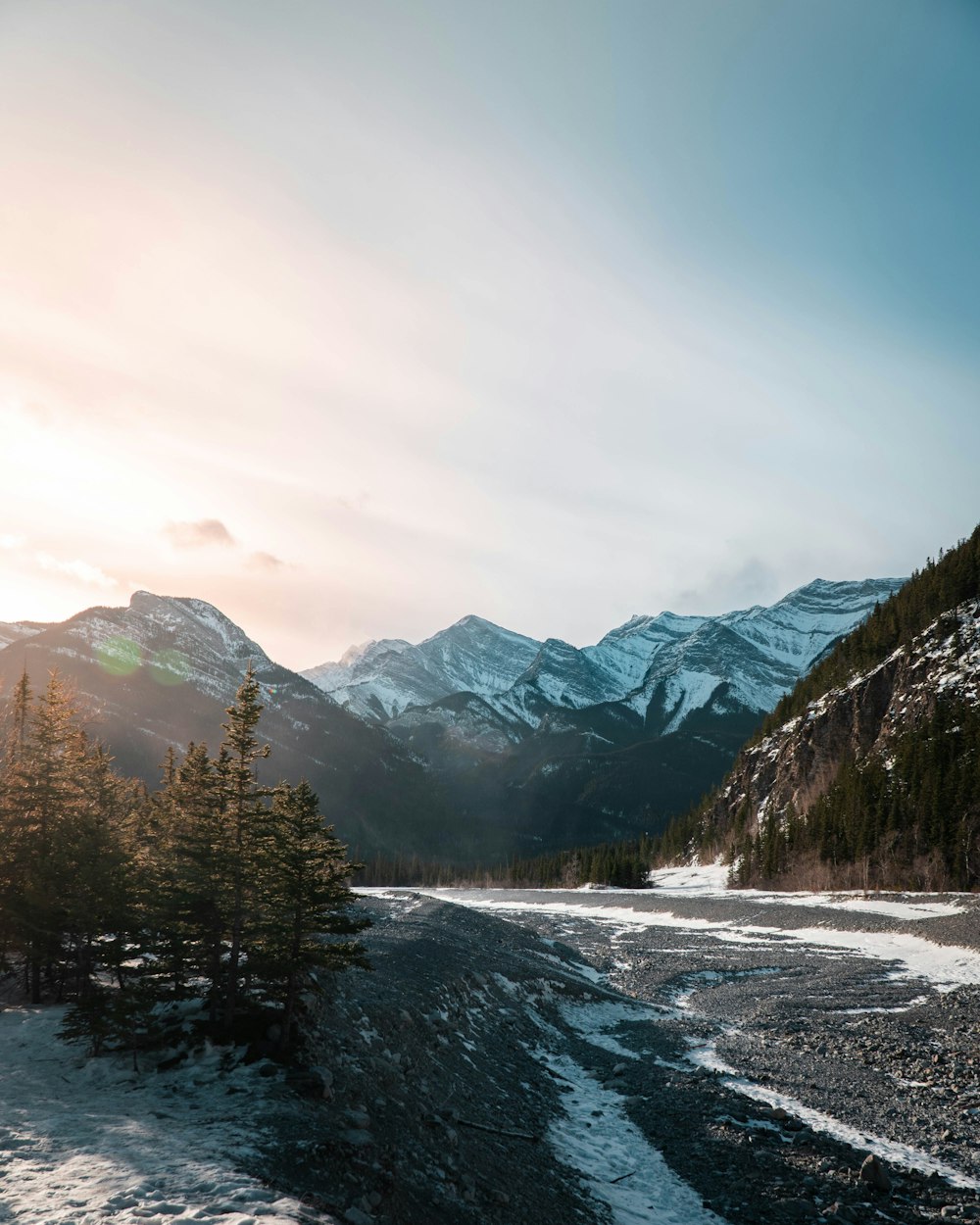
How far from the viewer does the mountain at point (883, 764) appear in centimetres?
8119

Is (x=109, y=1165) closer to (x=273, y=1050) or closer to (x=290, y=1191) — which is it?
(x=290, y=1191)

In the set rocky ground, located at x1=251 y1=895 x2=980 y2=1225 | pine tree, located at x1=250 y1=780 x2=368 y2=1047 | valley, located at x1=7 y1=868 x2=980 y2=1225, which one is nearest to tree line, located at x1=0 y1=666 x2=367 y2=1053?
pine tree, located at x1=250 y1=780 x2=368 y2=1047

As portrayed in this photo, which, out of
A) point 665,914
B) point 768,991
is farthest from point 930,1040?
point 665,914

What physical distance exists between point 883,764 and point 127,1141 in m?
106

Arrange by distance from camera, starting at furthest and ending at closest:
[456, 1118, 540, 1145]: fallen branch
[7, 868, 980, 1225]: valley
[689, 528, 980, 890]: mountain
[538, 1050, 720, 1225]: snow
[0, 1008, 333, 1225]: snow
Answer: [689, 528, 980, 890]: mountain, [456, 1118, 540, 1145]: fallen branch, [538, 1050, 720, 1225]: snow, [7, 868, 980, 1225]: valley, [0, 1008, 333, 1225]: snow

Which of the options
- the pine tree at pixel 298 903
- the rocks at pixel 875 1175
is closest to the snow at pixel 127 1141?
the pine tree at pixel 298 903

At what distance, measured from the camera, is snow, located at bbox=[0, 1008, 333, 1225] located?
34.8ft

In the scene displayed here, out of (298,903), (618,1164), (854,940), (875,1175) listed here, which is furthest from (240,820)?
(854,940)

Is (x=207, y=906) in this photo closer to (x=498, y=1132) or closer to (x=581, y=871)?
(x=498, y=1132)

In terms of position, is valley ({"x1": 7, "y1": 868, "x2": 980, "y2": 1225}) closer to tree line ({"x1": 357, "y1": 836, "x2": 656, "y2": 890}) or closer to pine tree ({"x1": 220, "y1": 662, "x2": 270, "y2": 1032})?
pine tree ({"x1": 220, "y1": 662, "x2": 270, "y2": 1032})

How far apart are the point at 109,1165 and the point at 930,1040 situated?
29623 millimetres

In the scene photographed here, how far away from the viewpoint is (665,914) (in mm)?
87750

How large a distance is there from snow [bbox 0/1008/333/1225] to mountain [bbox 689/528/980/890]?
80.2 meters

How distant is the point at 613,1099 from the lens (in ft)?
76.0
